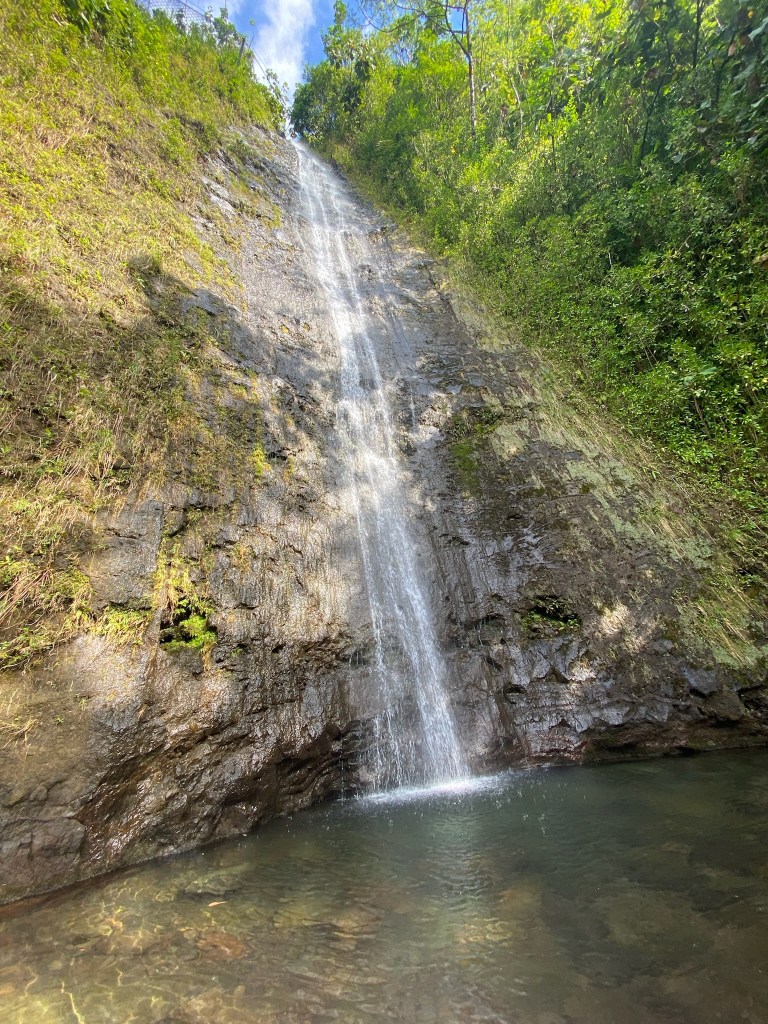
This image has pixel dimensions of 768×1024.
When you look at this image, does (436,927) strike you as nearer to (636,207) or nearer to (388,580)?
(388,580)

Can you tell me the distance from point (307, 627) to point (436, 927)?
10.5 ft

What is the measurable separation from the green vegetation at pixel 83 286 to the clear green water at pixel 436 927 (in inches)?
83.4

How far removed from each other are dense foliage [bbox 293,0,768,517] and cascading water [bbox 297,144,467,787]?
3365 mm

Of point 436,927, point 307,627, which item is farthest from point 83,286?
point 436,927

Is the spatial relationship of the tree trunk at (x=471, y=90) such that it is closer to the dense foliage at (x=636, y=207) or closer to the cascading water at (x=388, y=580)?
the dense foliage at (x=636, y=207)

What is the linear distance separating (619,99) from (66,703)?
43.3ft

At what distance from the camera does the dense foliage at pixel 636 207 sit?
6539mm

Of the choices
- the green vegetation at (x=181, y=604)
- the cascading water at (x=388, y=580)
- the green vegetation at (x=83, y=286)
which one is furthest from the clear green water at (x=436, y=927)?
the green vegetation at (x=83, y=286)

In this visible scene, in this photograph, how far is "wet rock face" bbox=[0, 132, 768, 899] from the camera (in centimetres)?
375

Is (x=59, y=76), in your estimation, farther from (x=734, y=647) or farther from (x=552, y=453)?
(x=734, y=647)

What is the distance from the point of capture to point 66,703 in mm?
3719

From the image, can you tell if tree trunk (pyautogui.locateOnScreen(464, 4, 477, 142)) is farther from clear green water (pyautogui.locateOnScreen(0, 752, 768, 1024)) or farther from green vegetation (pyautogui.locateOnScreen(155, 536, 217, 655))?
clear green water (pyautogui.locateOnScreen(0, 752, 768, 1024))

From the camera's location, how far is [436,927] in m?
2.61

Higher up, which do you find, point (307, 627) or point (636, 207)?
point (636, 207)
